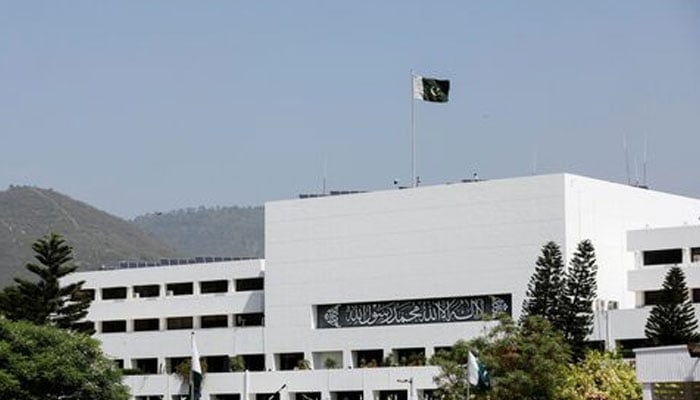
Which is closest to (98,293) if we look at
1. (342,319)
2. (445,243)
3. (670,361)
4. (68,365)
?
(342,319)

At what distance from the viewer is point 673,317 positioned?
222 feet

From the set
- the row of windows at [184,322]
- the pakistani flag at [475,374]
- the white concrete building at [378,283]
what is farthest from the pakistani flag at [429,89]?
the pakistani flag at [475,374]

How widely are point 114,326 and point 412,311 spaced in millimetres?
18535

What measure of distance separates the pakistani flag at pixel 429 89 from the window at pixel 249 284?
42.9ft

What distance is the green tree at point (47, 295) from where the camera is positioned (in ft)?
256

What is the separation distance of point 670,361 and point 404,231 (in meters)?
33.6

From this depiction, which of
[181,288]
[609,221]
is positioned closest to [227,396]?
[181,288]

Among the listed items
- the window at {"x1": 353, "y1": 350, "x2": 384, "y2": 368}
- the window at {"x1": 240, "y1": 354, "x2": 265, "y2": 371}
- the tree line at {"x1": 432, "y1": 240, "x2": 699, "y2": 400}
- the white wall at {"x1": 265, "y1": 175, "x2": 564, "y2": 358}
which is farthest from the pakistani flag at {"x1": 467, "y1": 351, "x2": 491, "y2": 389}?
the window at {"x1": 240, "y1": 354, "x2": 265, "y2": 371}

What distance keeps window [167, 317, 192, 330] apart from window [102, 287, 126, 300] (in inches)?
121

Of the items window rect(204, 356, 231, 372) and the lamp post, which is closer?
the lamp post

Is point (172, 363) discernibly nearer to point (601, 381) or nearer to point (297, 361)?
point (297, 361)

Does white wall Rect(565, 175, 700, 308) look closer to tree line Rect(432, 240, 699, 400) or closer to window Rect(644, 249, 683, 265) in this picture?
window Rect(644, 249, 683, 265)

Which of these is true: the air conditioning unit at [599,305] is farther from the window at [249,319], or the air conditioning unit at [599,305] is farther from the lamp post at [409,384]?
the window at [249,319]

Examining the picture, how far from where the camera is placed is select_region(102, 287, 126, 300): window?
3506 inches
